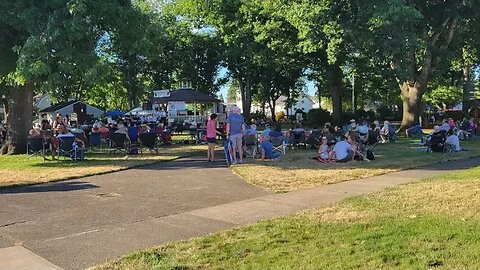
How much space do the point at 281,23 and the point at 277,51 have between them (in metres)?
2.85

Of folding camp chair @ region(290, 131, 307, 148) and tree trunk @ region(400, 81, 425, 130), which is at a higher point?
tree trunk @ region(400, 81, 425, 130)

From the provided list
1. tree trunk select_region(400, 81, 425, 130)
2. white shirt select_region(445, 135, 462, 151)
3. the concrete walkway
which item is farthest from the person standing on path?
tree trunk select_region(400, 81, 425, 130)

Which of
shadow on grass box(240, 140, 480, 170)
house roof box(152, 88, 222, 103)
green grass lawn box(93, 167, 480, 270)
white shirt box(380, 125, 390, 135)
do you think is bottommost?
green grass lawn box(93, 167, 480, 270)

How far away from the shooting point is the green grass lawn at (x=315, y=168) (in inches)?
458

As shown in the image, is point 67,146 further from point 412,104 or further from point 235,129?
point 412,104

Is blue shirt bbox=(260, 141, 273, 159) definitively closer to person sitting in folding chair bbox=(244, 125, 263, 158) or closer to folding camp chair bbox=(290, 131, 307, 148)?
person sitting in folding chair bbox=(244, 125, 263, 158)

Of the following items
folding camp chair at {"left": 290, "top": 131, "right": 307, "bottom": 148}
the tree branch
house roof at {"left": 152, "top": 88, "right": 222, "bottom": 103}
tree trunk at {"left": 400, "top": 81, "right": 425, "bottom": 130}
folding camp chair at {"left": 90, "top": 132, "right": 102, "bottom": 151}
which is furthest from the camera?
tree trunk at {"left": 400, "top": 81, "right": 425, "bottom": 130}

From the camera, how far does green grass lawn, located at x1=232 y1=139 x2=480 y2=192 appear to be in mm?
11633

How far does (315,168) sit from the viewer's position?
46.0 feet

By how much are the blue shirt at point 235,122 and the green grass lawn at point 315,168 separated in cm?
103

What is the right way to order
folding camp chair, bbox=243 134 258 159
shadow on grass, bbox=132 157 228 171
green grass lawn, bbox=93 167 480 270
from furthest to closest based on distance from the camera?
1. folding camp chair, bbox=243 134 258 159
2. shadow on grass, bbox=132 157 228 171
3. green grass lawn, bbox=93 167 480 270

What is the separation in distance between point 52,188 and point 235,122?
5.71 meters

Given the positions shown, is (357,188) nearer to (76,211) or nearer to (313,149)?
(76,211)

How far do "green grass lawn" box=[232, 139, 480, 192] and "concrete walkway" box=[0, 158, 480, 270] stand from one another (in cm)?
47
